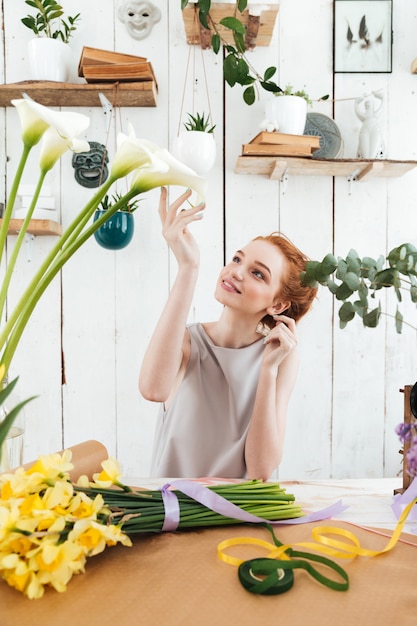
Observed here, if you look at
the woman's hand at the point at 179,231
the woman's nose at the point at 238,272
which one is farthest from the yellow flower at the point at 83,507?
the woman's nose at the point at 238,272

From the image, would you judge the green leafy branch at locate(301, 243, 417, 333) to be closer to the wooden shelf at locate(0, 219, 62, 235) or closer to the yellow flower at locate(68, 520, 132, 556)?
the yellow flower at locate(68, 520, 132, 556)

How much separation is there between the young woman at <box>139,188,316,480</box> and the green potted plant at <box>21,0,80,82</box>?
95cm

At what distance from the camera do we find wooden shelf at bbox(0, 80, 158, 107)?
6.52 feet

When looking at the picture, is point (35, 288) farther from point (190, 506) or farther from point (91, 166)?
point (91, 166)

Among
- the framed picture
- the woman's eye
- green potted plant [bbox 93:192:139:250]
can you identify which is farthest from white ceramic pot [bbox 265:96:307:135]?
the woman's eye

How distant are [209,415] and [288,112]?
3.48 feet

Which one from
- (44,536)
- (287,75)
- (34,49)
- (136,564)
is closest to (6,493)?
(44,536)

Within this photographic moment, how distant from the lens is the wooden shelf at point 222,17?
1.89m

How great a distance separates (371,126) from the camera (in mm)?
A: 2070

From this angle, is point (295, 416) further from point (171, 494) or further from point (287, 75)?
point (171, 494)

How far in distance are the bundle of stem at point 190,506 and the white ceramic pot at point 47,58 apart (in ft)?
5.55

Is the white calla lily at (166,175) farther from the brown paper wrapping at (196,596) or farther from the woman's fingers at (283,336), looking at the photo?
the woman's fingers at (283,336)

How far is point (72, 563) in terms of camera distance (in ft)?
1.81

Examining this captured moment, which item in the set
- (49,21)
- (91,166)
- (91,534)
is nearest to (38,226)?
(91,166)
